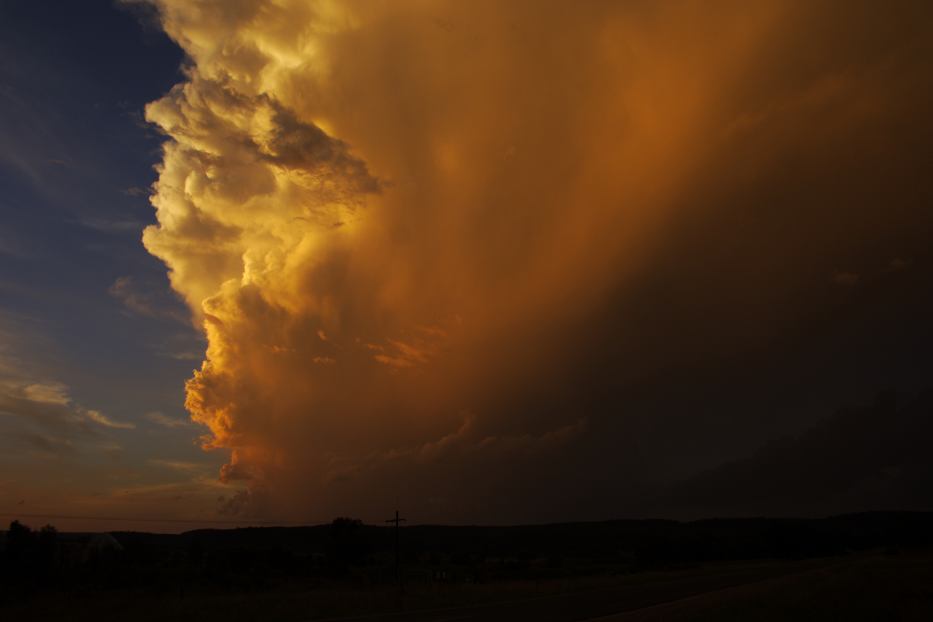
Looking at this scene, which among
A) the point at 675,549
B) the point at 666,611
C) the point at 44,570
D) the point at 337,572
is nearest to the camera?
the point at 666,611

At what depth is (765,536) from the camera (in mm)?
169750

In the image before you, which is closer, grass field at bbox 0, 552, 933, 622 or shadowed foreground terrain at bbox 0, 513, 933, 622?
grass field at bbox 0, 552, 933, 622

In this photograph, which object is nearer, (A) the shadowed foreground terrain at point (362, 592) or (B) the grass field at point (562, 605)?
(B) the grass field at point (562, 605)

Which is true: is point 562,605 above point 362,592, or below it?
below

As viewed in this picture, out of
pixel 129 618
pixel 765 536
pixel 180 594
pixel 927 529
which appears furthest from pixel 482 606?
pixel 927 529

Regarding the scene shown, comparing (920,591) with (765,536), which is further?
(765,536)

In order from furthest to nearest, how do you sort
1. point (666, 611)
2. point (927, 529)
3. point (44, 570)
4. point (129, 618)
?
1. point (927, 529)
2. point (44, 570)
3. point (129, 618)
4. point (666, 611)

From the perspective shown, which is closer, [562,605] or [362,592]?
[562,605]

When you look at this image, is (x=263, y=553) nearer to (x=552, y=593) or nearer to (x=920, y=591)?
(x=552, y=593)

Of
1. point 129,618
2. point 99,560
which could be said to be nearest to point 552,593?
point 129,618

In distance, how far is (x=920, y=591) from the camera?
40.4 m

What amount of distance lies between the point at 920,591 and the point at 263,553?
94.5 meters

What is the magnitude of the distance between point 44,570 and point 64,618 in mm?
47718

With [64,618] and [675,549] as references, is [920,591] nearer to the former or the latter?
[64,618]
